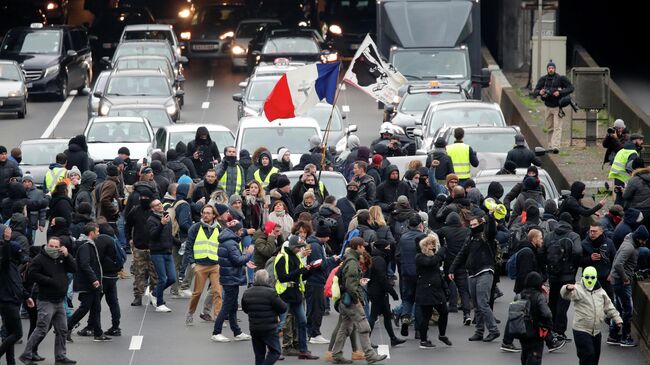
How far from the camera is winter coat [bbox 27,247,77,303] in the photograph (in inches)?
757

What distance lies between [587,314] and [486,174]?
342 inches

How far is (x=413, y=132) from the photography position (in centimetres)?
3195

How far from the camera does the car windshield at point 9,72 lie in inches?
1618

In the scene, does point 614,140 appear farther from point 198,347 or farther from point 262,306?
point 262,306

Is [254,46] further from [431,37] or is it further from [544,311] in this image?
[544,311]

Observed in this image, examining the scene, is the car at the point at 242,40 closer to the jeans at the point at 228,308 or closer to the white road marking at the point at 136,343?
the white road marking at the point at 136,343

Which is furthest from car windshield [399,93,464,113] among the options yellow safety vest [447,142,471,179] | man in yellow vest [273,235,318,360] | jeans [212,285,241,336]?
man in yellow vest [273,235,318,360]

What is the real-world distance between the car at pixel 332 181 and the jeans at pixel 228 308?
5.18 m

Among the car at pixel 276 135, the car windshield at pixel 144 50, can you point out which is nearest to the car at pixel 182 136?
the car at pixel 276 135

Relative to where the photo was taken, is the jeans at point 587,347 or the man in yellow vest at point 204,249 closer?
the jeans at point 587,347

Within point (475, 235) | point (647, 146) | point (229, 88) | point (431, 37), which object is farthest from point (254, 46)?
point (475, 235)

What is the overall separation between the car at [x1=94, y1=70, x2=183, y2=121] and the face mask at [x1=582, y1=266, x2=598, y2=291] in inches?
830

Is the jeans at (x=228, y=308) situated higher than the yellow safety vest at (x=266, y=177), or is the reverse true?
the jeans at (x=228, y=308)

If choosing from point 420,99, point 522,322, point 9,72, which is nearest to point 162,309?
point 522,322
